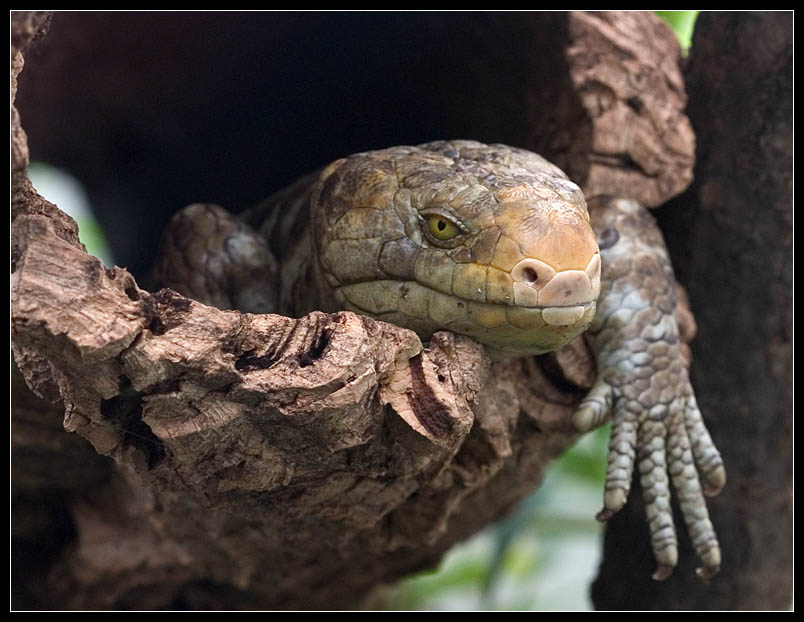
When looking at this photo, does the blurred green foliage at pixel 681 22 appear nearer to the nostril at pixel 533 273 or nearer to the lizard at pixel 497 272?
the lizard at pixel 497 272

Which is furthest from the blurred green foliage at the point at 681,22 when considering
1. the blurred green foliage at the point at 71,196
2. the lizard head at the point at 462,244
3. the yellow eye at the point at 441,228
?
the blurred green foliage at the point at 71,196

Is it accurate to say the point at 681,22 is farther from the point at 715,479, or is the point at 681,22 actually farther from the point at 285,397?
the point at 285,397

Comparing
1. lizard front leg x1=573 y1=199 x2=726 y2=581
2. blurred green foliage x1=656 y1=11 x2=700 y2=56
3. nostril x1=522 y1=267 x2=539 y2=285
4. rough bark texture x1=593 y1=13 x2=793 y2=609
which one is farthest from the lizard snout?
blurred green foliage x1=656 y1=11 x2=700 y2=56

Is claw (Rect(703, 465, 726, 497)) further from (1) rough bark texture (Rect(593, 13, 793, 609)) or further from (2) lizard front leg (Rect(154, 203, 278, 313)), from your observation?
(2) lizard front leg (Rect(154, 203, 278, 313))

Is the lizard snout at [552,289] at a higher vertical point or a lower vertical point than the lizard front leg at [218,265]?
higher

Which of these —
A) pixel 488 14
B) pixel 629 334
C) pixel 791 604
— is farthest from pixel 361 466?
pixel 791 604

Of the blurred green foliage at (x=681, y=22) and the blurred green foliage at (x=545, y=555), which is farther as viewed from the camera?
the blurred green foliage at (x=545, y=555)
